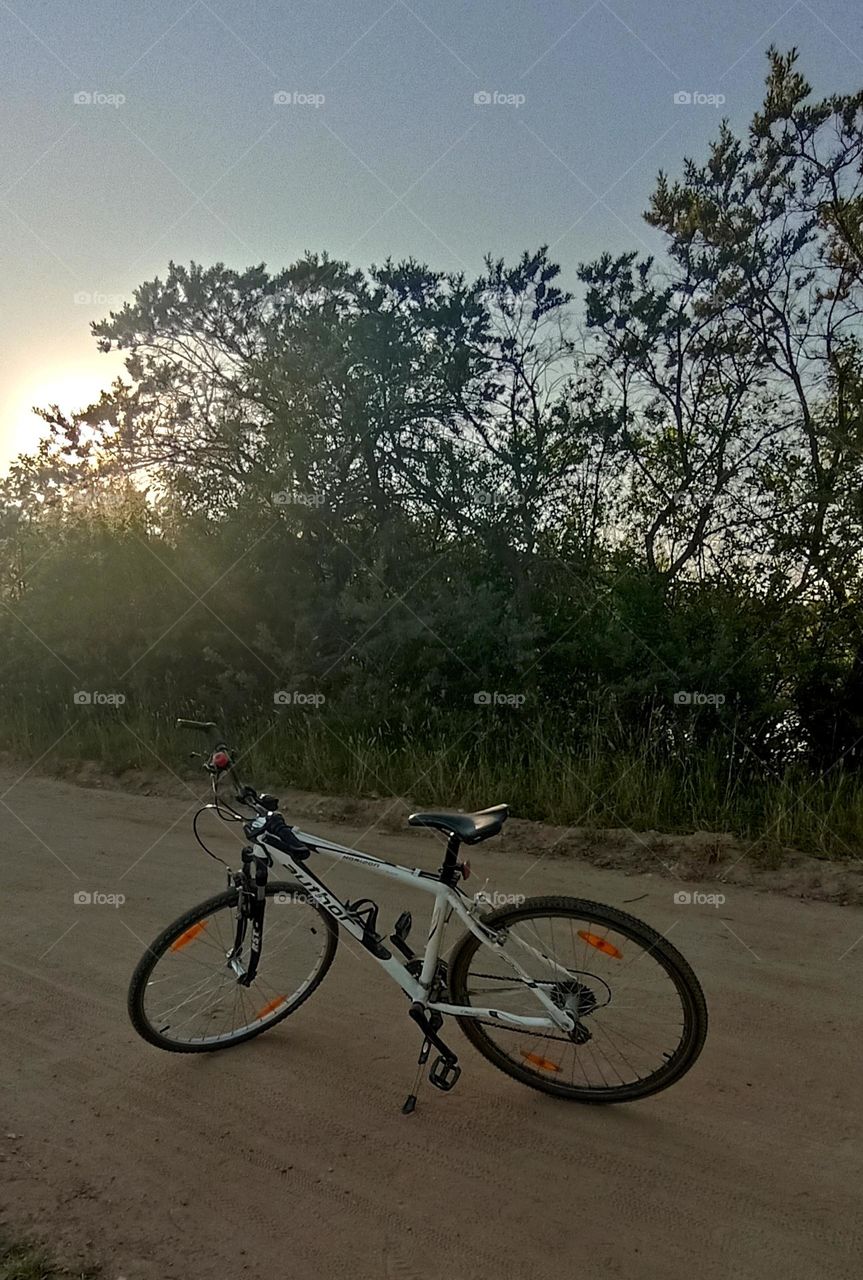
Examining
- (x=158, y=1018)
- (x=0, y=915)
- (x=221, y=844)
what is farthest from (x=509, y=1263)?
(x=221, y=844)

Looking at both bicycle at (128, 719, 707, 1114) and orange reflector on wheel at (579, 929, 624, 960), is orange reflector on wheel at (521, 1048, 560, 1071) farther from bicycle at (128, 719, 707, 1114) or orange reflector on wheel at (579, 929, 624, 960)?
orange reflector on wheel at (579, 929, 624, 960)

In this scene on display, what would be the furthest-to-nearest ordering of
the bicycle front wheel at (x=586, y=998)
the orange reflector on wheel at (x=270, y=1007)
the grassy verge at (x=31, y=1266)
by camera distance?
1. the orange reflector on wheel at (x=270, y=1007)
2. the bicycle front wheel at (x=586, y=998)
3. the grassy verge at (x=31, y=1266)

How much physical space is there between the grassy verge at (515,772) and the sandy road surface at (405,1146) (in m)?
1.82

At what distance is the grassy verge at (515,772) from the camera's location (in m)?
6.75

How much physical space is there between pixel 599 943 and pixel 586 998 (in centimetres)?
26

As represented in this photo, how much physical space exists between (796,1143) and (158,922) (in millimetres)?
3527

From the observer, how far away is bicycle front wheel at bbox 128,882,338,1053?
12.8ft

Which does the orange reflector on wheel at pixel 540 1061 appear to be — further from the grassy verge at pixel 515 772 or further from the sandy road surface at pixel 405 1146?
the grassy verge at pixel 515 772

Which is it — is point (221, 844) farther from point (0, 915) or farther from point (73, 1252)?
point (73, 1252)

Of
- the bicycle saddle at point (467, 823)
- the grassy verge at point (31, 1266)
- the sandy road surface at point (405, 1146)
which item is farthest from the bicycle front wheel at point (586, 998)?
the grassy verge at point (31, 1266)

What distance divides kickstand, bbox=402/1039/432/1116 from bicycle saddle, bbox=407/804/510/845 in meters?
0.80

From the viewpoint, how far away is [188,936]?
3908 millimetres

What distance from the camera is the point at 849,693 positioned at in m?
8.48

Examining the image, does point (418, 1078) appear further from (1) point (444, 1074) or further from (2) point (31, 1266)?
(2) point (31, 1266)
